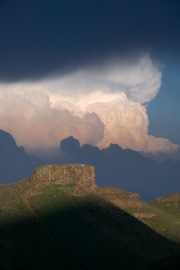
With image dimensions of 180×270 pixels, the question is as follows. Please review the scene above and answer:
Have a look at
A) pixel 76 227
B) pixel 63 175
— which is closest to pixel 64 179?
pixel 63 175

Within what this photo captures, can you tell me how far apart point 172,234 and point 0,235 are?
5759cm

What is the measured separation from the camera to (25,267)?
108 m

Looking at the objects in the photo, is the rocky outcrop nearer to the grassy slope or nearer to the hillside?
the hillside

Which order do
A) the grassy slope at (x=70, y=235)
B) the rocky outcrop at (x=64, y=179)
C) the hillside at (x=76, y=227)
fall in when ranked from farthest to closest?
the rocky outcrop at (x=64, y=179), the hillside at (x=76, y=227), the grassy slope at (x=70, y=235)

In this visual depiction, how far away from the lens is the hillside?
116 meters

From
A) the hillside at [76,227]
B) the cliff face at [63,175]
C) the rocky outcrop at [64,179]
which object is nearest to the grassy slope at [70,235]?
the hillside at [76,227]

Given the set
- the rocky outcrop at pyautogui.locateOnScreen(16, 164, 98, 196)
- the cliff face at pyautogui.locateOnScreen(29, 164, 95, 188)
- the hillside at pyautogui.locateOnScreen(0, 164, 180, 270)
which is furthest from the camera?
the cliff face at pyautogui.locateOnScreen(29, 164, 95, 188)

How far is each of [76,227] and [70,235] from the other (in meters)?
5.55

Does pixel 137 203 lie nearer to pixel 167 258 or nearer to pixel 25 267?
pixel 167 258

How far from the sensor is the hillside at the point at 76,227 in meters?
116

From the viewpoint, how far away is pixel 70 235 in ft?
437

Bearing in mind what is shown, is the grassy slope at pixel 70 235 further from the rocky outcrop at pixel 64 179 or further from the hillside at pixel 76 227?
the rocky outcrop at pixel 64 179

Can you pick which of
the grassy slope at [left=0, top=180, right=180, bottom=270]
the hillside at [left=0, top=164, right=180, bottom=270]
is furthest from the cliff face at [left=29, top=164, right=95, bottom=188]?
the grassy slope at [left=0, top=180, right=180, bottom=270]

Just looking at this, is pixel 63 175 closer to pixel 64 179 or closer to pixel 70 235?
pixel 64 179
